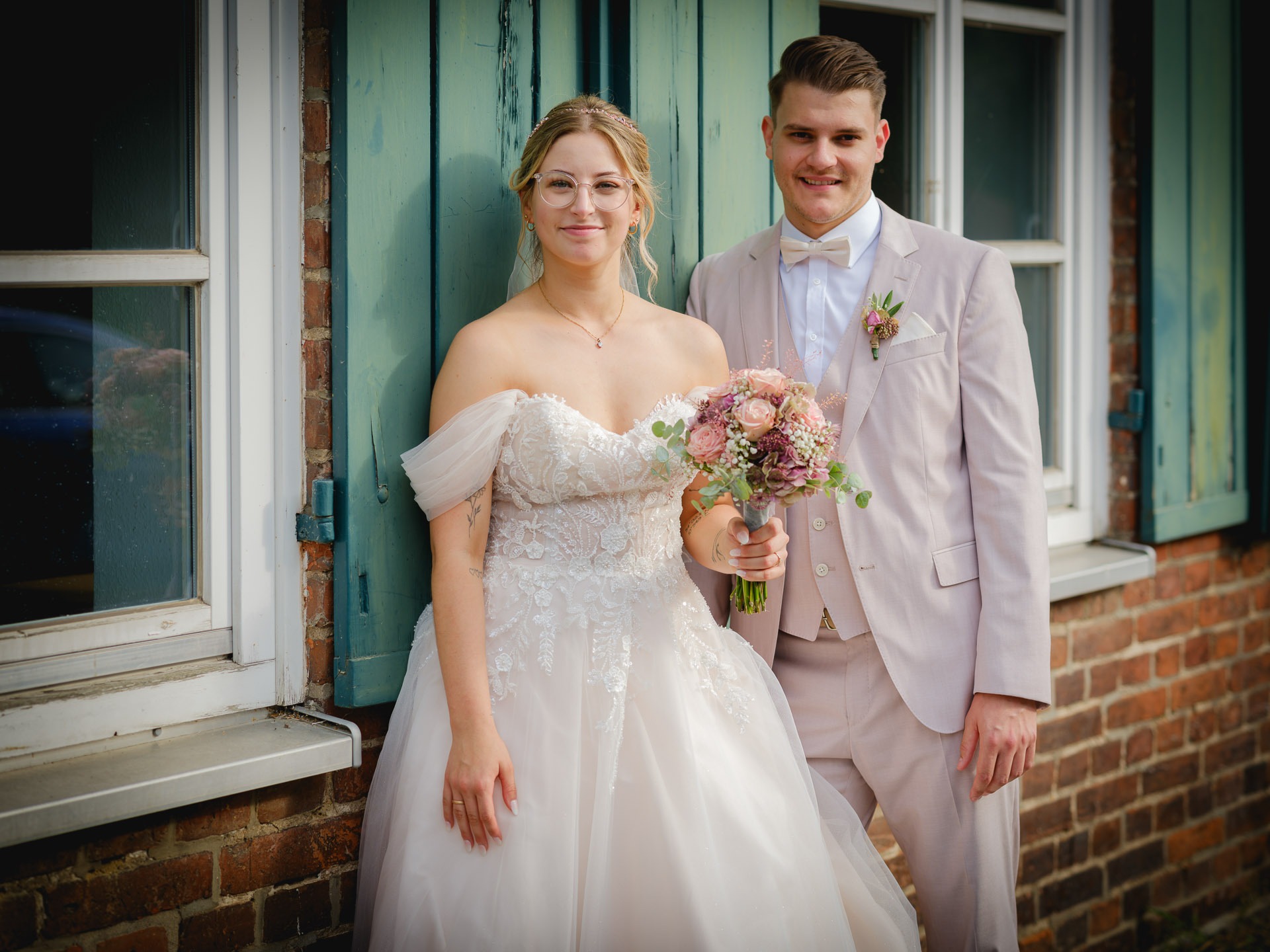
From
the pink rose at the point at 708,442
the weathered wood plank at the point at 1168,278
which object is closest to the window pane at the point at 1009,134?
the weathered wood plank at the point at 1168,278

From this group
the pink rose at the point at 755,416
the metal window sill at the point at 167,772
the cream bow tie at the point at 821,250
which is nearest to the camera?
the metal window sill at the point at 167,772

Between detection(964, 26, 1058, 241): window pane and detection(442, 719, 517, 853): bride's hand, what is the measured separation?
2448 mm

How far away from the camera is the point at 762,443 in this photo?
6.95 feet

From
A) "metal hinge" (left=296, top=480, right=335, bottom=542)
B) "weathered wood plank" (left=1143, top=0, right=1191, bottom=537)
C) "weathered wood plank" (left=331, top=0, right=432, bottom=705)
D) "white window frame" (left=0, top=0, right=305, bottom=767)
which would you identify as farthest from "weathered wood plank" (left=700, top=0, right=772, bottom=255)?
"weathered wood plank" (left=1143, top=0, right=1191, bottom=537)

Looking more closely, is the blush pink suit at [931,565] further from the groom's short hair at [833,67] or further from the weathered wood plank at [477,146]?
the weathered wood plank at [477,146]

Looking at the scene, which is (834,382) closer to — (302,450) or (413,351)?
(413,351)

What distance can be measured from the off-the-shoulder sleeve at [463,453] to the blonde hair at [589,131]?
0.47m

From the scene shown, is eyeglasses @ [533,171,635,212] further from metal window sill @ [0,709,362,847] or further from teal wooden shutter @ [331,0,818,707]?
metal window sill @ [0,709,362,847]

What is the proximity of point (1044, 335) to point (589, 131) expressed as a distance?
2165mm

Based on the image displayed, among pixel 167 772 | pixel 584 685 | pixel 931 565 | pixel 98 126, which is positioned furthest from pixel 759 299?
pixel 167 772

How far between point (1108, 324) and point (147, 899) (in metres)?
3.39

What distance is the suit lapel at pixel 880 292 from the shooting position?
8.33 ft

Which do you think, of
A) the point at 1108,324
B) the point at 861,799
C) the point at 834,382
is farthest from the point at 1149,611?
the point at 834,382

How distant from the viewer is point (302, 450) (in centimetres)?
238
